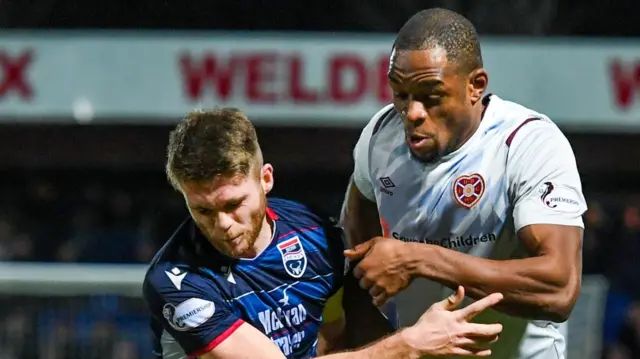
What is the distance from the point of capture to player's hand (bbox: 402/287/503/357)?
2.44 meters

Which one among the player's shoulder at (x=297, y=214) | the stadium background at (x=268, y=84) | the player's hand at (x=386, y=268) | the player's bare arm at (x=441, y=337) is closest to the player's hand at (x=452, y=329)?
the player's bare arm at (x=441, y=337)

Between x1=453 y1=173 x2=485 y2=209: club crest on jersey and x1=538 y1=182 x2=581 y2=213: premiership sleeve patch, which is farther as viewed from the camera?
x1=453 y1=173 x2=485 y2=209: club crest on jersey

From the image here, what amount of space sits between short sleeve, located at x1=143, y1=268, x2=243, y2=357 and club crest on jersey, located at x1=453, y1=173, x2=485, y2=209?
594 millimetres

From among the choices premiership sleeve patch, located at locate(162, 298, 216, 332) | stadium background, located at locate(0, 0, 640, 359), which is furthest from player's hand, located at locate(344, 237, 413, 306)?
stadium background, located at locate(0, 0, 640, 359)

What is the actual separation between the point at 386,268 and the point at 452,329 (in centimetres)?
19

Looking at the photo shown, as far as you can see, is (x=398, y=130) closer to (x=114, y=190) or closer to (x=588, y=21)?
(x=588, y=21)

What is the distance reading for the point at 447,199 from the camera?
276 centimetres

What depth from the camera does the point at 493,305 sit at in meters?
2.45

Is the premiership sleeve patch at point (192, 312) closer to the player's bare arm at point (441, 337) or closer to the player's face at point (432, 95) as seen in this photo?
the player's bare arm at point (441, 337)

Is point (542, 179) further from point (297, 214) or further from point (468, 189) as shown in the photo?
point (297, 214)

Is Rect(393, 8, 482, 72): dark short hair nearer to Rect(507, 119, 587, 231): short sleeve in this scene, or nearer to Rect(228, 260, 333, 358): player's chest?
Rect(507, 119, 587, 231): short sleeve

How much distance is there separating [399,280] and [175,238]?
0.60m

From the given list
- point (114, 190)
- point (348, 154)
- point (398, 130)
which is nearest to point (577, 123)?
point (348, 154)

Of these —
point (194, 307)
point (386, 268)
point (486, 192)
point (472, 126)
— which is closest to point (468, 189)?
point (486, 192)
